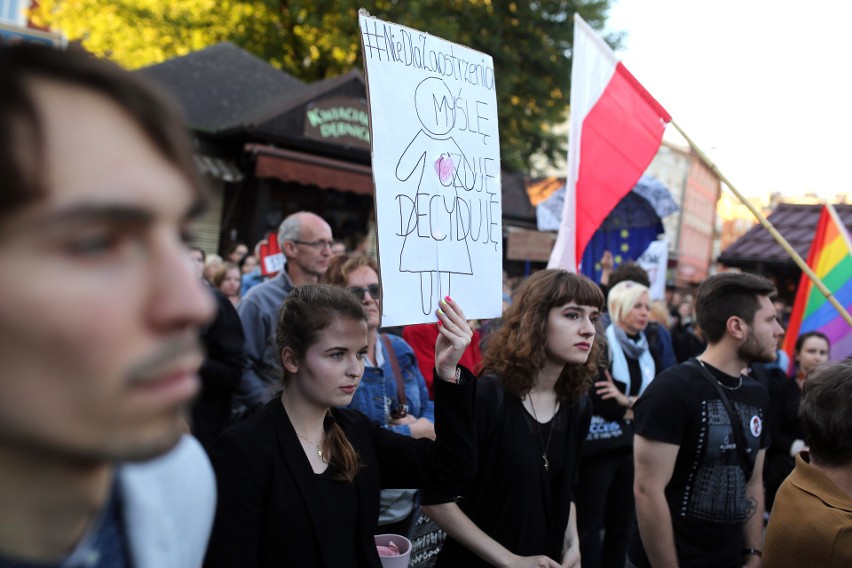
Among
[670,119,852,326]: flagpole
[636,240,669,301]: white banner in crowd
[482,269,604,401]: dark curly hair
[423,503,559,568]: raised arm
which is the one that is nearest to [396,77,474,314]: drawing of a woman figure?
[482,269,604,401]: dark curly hair

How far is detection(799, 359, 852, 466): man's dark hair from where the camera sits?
7.89 ft

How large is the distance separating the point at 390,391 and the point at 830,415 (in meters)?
1.98

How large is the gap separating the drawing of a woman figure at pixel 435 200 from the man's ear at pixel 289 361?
459 mm

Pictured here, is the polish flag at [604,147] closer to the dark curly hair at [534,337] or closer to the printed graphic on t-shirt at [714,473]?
the dark curly hair at [534,337]

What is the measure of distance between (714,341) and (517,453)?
134 centimetres

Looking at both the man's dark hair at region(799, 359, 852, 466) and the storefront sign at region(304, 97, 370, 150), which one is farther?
the storefront sign at region(304, 97, 370, 150)

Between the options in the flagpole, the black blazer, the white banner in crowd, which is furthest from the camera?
the white banner in crowd

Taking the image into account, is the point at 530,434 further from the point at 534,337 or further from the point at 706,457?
the point at 706,457

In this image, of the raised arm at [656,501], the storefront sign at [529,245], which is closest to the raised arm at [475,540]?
the raised arm at [656,501]

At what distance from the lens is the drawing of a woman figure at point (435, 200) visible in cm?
243

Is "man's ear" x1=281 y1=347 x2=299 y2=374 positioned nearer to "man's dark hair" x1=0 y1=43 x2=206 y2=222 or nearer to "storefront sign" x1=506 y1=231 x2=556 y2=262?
"man's dark hair" x1=0 y1=43 x2=206 y2=222

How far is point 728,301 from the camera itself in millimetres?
3543

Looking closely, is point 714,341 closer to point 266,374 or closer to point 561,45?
point 266,374

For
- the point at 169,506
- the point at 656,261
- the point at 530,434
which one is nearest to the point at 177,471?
the point at 169,506
